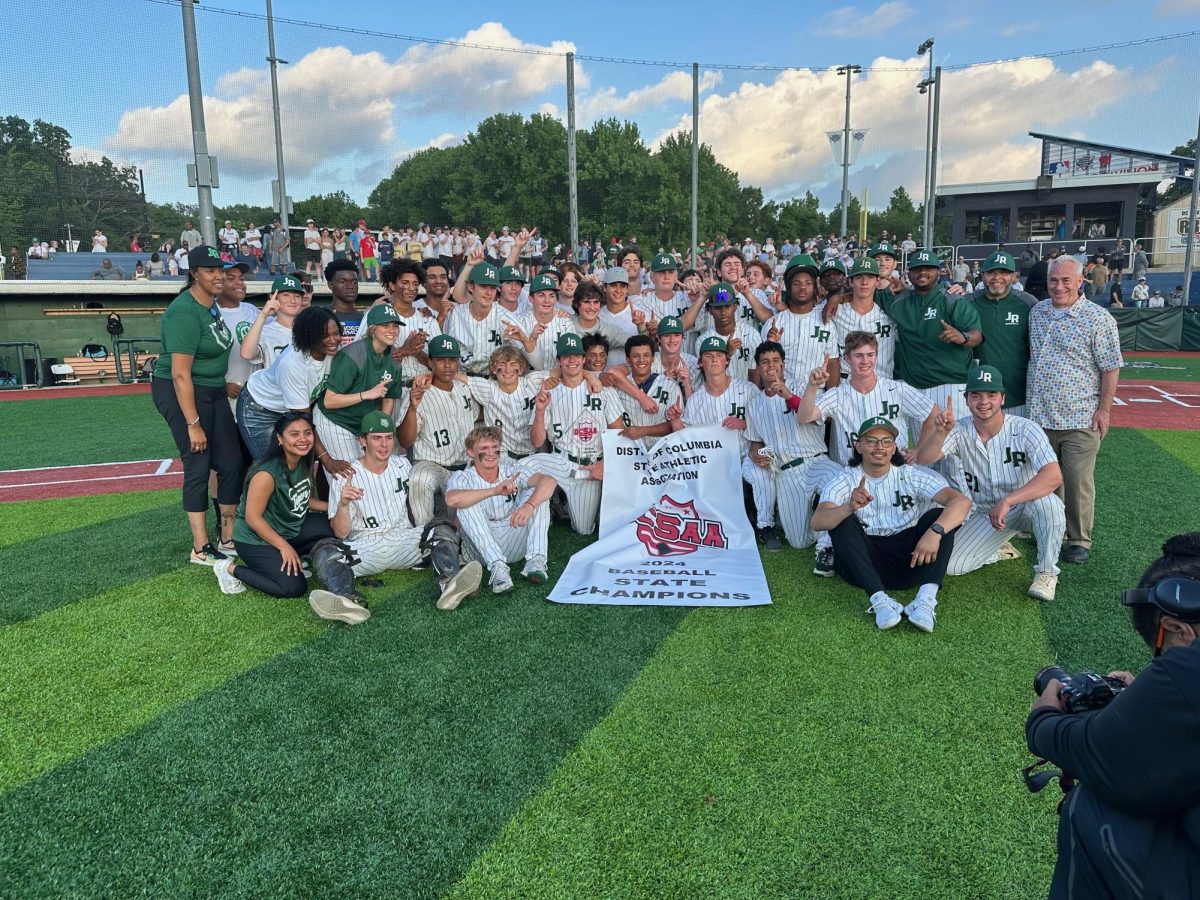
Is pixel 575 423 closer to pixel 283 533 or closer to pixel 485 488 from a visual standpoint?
pixel 485 488

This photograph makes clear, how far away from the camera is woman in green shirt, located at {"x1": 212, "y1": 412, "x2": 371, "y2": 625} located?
5305 millimetres

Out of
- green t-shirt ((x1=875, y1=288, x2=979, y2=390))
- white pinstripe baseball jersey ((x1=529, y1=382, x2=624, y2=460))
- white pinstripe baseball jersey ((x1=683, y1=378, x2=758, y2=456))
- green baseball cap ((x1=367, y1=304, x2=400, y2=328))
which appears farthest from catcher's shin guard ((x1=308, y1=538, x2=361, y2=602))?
green t-shirt ((x1=875, y1=288, x2=979, y2=390))

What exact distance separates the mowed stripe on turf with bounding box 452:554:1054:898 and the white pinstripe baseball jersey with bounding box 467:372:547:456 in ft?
9.03

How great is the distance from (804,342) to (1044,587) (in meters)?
2.82

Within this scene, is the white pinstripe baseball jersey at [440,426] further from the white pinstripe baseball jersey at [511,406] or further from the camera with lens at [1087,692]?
the camera with lens at [1087,692]

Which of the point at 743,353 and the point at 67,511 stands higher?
the point at 743,353

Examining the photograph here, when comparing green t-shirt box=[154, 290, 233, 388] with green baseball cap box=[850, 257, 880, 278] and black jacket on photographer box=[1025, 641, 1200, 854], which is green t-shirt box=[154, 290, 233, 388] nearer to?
green baseball cap box=[850, 257, 880, 278]

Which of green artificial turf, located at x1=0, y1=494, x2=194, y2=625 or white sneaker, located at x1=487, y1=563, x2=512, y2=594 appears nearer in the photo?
white sneaker, located at x1=487, y1=563, x2=512, y2=594

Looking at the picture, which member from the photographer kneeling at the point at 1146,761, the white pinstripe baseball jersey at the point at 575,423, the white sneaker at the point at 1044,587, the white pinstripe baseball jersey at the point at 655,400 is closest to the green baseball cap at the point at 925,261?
the white pinstripe baseball jersey at the point at 655,400

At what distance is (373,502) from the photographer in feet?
18.6

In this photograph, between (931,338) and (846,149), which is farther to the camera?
(846,149)

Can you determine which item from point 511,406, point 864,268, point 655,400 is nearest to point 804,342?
point 864,268

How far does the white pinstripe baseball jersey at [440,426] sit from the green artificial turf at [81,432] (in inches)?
265

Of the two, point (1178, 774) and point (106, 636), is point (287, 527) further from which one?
point (1178, 774)
